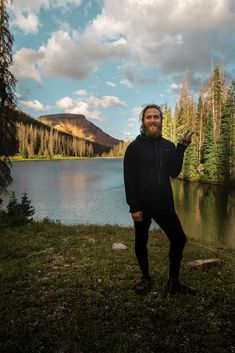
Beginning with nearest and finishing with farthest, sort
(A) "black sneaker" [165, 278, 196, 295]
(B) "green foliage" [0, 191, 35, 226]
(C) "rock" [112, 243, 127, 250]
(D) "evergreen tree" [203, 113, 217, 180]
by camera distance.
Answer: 1. (A) "black sneaker" [165, 278, 196, 295]
2. (C) "rock" [112, 243, 127, 250]
3. (B) "green foliage" [0, 191, 35, 226]
4. (D) "evergreen tree" [203, 113, 217, 180]

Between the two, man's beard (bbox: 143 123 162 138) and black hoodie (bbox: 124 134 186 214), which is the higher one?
man's beard (bbox: 143 123 162 138)

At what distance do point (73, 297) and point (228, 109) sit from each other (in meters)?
60.5

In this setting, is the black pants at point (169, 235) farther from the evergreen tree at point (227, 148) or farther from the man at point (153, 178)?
the evergreen tree at point (227, 148)

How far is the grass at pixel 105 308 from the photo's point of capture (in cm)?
461

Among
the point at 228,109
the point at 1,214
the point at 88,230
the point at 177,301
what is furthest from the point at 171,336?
the point at 228,109

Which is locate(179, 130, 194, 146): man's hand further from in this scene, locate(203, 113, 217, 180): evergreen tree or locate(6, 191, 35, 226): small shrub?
locate(203, 113, 217, 180): evergreen tree

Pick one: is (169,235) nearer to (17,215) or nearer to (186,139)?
(186,139)

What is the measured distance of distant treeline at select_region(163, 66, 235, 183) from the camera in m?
58.2

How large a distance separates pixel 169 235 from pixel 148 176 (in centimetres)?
113

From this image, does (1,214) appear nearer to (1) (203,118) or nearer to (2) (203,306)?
(2) (203,306)

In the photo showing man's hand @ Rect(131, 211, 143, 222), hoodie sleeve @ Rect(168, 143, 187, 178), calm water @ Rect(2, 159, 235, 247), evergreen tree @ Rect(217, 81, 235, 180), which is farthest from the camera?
evergreen tree @ Rect(217, 81, 235, 180)

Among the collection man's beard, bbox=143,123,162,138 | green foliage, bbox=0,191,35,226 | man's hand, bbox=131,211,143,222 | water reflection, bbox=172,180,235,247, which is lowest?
water reflection, bbox=172,180,235,247

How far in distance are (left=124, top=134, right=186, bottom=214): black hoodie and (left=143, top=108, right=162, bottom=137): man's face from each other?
0.12 m

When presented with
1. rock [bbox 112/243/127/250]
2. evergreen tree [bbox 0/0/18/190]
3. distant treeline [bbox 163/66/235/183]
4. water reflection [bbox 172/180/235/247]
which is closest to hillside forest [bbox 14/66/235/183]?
distant treeline [bbox 163/66/235/183]
